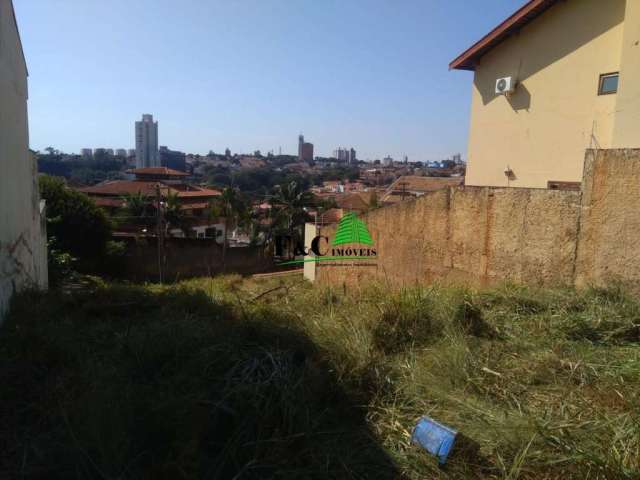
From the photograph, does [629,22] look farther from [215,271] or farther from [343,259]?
[215,271]

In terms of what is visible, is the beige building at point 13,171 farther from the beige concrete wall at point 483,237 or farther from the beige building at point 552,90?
the beige building at point 552,90

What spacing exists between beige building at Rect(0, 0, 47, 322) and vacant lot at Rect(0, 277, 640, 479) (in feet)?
2.90

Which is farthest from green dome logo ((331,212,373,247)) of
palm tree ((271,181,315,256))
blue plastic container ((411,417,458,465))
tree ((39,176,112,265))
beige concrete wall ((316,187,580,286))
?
palm tree ((271,181,315,256))

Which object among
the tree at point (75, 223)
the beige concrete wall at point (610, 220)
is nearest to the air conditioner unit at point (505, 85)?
the beige concrete wall at point (610, 220)

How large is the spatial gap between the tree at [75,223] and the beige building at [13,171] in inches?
546

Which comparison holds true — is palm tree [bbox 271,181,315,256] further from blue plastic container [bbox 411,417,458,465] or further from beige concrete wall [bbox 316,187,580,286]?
blue plastic container [bbox 411,417,458,465]

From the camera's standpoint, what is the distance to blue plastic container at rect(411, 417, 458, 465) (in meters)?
2.32

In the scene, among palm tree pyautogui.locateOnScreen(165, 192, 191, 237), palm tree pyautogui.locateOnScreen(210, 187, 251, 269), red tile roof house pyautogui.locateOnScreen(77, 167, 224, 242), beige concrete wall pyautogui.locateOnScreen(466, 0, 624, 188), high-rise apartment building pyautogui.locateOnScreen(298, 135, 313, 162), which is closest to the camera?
beige concrete wall pyautogui.locateOnScreen(466, 0, 624, 188)

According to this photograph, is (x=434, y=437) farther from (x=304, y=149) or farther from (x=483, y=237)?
(x=304, y=149)

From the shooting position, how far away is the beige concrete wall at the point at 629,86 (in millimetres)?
7809

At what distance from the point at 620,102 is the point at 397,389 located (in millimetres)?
7936

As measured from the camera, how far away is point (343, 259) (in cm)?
1238

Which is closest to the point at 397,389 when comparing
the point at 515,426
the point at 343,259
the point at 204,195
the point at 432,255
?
the point at 515,426

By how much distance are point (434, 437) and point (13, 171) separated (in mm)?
5962
